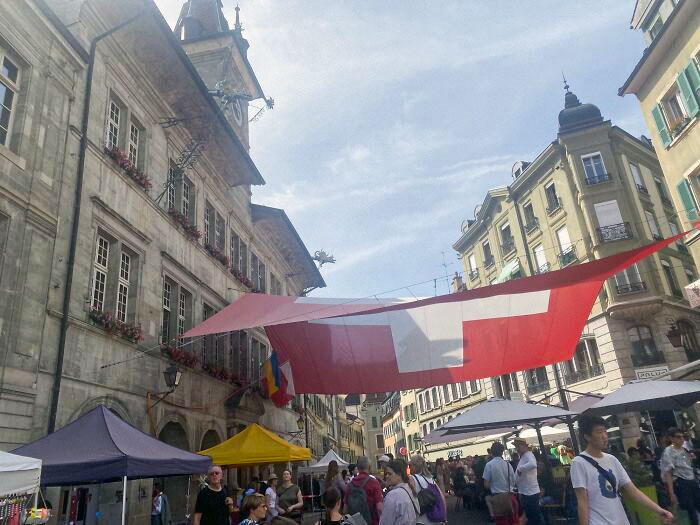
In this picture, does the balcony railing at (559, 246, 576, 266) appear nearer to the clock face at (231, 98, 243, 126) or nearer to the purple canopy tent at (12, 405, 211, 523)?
the clock face at (231, 98, 243, 126)

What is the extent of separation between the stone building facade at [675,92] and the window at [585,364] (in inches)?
369

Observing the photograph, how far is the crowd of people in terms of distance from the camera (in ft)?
13.4

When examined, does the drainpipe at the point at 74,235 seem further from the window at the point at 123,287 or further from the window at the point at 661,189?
the window at the point at 661,189

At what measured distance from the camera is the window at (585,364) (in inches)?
1030

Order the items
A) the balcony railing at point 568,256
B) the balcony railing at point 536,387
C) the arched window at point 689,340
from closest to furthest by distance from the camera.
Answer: the arched window at point 689,340 → the balcony railing at point 568,256 → the balcony railing at point 536,387

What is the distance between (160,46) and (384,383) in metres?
10.1

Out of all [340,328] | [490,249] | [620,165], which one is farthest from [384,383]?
[490,249]

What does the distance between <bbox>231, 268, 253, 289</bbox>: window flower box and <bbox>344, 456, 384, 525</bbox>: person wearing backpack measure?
486 inches

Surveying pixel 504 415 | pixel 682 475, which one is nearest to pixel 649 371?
pixel 504 415

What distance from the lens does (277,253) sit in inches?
1025

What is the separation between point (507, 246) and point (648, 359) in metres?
13.0

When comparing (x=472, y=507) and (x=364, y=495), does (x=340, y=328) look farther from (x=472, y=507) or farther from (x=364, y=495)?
(x=472, y=507)

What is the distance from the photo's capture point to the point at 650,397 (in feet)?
33.9

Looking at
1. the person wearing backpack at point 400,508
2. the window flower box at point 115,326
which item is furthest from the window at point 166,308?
the person wearing backpack at point 400,508
